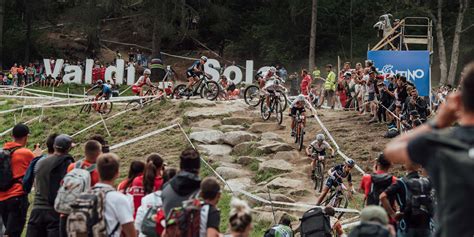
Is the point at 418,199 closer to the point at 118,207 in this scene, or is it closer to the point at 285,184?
the point at 118,207

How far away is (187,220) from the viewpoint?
7.24m

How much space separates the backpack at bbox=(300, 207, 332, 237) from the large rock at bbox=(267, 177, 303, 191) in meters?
5.74

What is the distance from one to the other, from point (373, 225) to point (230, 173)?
13.7 m

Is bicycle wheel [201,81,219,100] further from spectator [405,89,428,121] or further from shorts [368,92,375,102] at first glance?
spectator [405,89,428,121]

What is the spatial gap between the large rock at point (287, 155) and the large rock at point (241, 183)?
157cm

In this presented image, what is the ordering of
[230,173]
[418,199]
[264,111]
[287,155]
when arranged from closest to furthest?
1. [418,199]
2. [230,173]
3. [287,155]
4. [264,111]

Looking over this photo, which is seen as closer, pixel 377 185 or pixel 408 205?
pixel 408 205

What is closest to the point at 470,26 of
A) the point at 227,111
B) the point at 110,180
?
the point at 227,111

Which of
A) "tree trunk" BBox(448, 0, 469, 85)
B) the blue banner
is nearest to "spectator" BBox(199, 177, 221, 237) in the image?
the blue banner

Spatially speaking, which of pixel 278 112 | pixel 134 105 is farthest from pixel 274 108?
pixel 134 105

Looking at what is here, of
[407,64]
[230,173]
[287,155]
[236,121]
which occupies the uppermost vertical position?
[407,64]

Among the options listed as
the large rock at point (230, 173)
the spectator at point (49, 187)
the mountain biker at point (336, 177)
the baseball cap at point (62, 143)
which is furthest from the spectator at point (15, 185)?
the large rock at point (230, 173)

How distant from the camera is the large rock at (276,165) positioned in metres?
20.5

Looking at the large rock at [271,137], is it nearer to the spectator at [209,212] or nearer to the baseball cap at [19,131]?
the baseball cap at [19,131]
